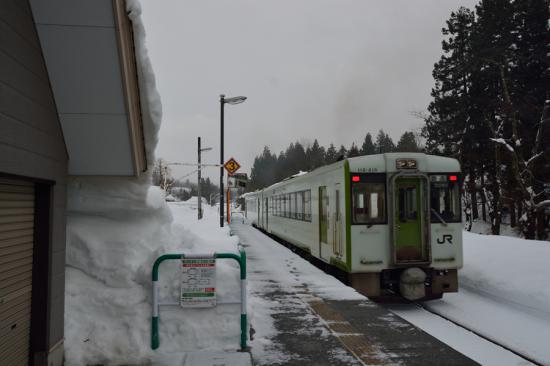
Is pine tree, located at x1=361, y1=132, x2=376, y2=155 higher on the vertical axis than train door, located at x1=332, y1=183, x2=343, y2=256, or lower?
higher

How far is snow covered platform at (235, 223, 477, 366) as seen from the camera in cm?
511

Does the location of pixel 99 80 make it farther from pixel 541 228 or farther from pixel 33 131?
pixel 541 228

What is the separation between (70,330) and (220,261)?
1845 millimetres

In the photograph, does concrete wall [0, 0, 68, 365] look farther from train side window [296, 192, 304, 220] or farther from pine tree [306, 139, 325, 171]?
pine tree [306, 139, 325, 171]

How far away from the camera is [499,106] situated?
2681cm

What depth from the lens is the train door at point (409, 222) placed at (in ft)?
30.7

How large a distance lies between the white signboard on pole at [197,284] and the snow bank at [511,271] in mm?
6637

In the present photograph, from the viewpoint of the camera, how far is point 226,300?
17.3 feet

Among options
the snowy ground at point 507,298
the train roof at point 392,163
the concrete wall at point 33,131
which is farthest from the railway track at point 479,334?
the concrete wall at point 33,131

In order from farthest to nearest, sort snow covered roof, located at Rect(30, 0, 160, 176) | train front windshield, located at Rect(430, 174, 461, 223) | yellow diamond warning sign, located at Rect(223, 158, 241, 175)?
yellow diamond warning sign, located at Rect(223, 158, 241, 175)
train front windshield, located at Rect(430, 174, 461, 223)
snow covered roof, located at Rect(30, 0, 160, 176)

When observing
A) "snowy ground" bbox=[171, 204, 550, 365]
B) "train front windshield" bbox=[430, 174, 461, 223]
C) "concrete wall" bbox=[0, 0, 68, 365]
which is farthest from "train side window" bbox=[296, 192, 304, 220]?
"concrete wall" bbox=[0, 0, 68, 365]

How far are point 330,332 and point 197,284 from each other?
2.01 m

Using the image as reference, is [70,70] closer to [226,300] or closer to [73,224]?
[73,224]

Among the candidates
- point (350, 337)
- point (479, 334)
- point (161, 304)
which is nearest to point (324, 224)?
point (479, 334)
